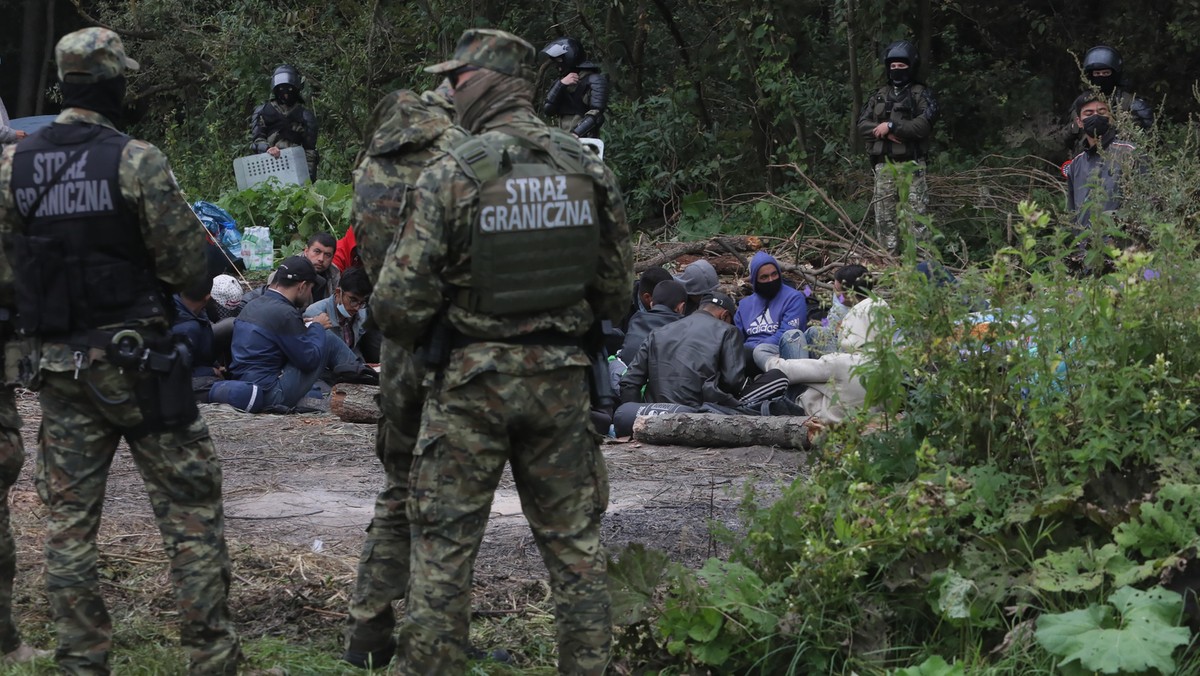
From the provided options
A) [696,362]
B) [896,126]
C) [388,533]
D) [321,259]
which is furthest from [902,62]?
→ [388,533]

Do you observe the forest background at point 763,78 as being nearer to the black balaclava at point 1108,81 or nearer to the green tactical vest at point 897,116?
the green tactical vest at point 897,116

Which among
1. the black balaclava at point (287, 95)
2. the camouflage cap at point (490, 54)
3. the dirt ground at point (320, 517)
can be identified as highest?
the black balaclava at point (287, 95)

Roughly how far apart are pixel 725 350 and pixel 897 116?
4229 mm

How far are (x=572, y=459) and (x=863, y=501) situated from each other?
0.94 metres

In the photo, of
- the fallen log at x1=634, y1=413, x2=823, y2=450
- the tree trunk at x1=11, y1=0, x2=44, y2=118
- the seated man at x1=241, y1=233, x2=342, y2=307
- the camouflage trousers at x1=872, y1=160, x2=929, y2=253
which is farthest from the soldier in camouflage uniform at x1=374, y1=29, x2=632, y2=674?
the tree trunk at x1=11, y1=0, x2=44, y2=118

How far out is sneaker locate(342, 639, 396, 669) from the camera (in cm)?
437

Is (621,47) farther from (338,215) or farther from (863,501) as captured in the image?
(863,501)

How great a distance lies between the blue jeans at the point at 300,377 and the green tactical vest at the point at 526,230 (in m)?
5.36

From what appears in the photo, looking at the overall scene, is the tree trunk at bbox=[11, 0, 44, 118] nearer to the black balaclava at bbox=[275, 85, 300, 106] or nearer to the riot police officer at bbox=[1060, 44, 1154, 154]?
the black balaclava at bbox=[275, 85, 300, 106]

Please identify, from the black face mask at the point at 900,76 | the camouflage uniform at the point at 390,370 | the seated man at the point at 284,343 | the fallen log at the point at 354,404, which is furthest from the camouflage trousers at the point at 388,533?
the black face mask at the point at 900,76

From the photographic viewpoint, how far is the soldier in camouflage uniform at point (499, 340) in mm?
3721

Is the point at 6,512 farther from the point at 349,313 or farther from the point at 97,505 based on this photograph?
the point at 349,313

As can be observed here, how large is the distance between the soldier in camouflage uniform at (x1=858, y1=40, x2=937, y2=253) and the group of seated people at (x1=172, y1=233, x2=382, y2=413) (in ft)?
15.0

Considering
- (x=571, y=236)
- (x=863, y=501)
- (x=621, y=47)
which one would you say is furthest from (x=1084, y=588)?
(x=621, y=47)
